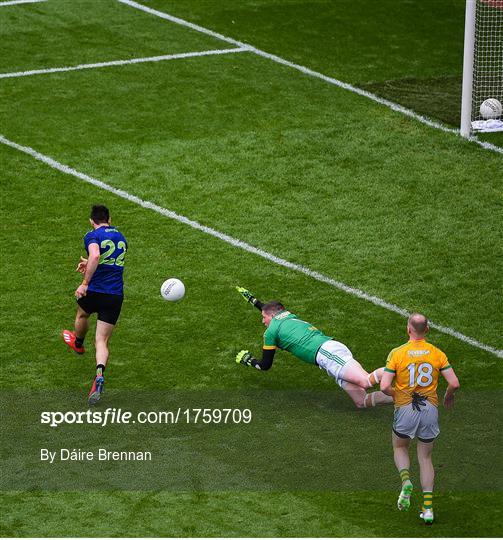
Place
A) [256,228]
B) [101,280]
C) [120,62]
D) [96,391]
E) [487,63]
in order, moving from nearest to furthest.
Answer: [96,391], [101,280], [256,228], [487,63], [120,62]

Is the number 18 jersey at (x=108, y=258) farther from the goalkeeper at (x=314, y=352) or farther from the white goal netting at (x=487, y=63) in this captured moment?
the white goal netting at (x=487, y=63)

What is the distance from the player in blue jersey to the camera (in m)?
13.6

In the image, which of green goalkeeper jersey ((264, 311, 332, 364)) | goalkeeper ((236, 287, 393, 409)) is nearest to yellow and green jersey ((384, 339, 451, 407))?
goalkeeper ((236, 287, 393, 409))

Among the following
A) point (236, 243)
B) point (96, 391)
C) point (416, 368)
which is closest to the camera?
point (416, 368)

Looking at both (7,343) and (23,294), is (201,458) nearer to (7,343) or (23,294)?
→ (7,343)

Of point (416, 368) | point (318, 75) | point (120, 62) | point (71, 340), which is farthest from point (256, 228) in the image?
point (416, 368)

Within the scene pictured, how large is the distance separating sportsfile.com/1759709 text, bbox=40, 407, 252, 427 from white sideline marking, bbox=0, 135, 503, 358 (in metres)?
3.10

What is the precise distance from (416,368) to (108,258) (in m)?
3.87

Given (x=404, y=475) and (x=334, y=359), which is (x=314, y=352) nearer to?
(x=334, y=359)

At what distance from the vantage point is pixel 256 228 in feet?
59.9

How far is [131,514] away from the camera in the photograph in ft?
37.5

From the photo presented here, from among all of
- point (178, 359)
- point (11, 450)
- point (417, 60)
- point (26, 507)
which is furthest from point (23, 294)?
point (417, 60)

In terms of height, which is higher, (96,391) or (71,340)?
(71,340)

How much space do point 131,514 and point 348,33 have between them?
15.7 metres
